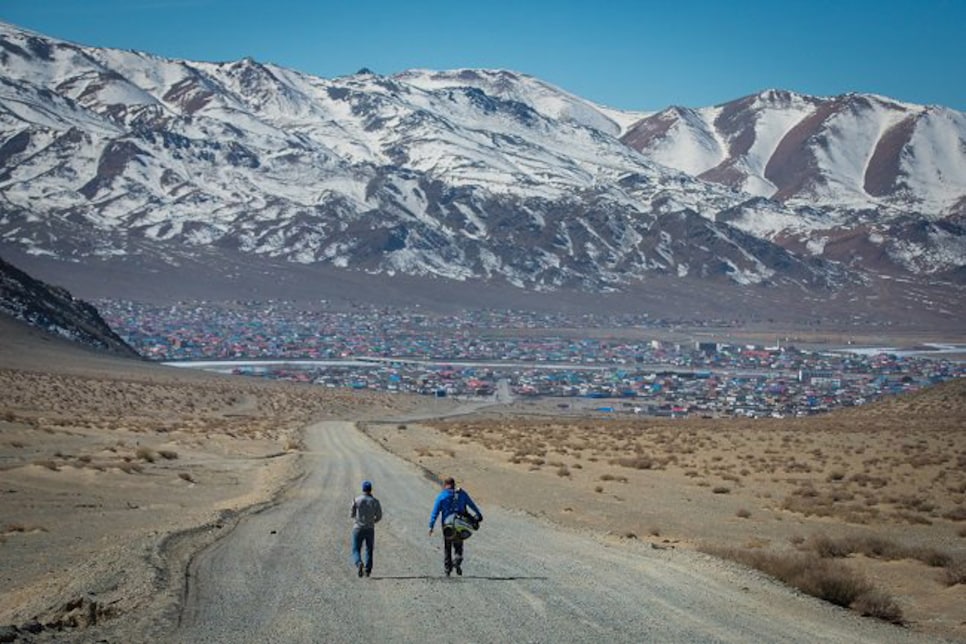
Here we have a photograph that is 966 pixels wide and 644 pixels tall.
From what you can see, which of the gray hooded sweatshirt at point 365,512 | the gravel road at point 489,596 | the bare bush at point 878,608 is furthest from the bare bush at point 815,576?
the gray hooded sweatshirt at point 365,512

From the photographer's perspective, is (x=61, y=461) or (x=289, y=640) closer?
(x=289, y=640)

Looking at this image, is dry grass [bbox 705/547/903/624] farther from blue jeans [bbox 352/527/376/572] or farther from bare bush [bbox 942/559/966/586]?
blue jeans [bbox 352/527/376/572]

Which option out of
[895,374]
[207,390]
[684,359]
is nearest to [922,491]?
[207,390]

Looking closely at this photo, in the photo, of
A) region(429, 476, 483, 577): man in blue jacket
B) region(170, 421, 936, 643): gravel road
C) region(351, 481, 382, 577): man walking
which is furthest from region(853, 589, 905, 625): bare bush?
region(351, 481, 382, 577): man walking

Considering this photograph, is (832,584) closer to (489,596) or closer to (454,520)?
(489,596)

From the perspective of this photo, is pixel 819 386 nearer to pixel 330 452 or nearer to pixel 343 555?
pixel 330 452

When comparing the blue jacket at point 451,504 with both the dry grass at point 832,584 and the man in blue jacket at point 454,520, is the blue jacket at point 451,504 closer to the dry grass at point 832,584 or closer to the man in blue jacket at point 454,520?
the man in blue jacket at point 454,520

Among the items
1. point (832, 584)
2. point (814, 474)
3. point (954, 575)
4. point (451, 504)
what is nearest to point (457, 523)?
point (451, 504)
